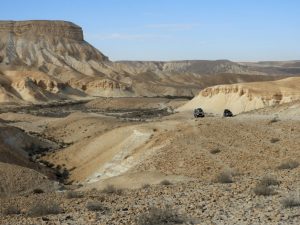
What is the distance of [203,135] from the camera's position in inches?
1125

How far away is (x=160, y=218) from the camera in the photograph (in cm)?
1023

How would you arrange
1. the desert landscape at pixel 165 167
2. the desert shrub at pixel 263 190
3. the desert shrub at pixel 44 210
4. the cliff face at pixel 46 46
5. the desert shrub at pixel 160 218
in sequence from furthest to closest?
the cliff face at pixel 46 46 → the desert shrub at pixel 263 190 → the desert shrub at pixel 44 210 → the desert landscape at pixel 165 167 → the desert shrub at pixel 160 218

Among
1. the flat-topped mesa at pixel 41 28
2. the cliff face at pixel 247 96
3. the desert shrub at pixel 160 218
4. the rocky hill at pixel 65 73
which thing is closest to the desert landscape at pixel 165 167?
the desert shrub at pixel 160 218

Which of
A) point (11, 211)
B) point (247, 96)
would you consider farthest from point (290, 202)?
point (247, 96)

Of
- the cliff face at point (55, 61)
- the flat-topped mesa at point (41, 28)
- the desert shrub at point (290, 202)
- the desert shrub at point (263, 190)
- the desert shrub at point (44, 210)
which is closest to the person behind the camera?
the desert shrub at point (290, 202)

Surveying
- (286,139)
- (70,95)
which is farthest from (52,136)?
(70,95)

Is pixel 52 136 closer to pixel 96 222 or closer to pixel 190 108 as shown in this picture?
pixel 190 108

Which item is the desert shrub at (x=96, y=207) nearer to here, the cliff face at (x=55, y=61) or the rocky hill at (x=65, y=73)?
the rocky hill at (x=65, y=73)

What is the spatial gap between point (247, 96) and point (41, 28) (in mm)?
114408

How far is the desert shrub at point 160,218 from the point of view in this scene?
9984 mm

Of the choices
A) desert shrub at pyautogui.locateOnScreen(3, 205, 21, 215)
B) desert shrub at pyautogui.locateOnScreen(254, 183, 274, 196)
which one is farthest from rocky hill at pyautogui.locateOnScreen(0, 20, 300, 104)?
desert shrub at pyautogui.locateOnScreen(254, 183, 274, 196)

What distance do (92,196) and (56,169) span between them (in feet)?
66.0

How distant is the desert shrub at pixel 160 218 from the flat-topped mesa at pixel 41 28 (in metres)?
161

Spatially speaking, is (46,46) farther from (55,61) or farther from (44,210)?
(44,210)
